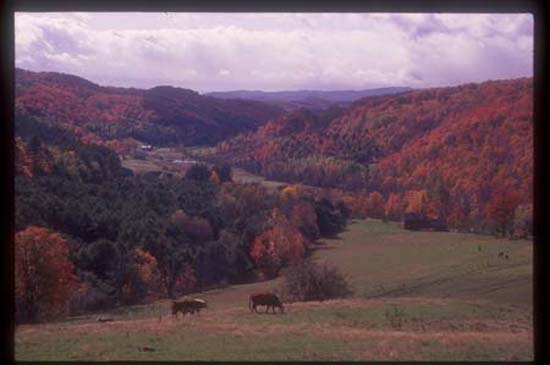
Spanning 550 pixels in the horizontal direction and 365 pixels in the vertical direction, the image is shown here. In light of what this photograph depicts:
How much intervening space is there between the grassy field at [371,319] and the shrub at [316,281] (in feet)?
0.31

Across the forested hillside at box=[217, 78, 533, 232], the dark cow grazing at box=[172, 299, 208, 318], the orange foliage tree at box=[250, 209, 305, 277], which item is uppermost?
the forested hillside at box=[217, 78, 533, 232]

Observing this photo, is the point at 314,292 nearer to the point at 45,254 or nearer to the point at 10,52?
the point at 45,254

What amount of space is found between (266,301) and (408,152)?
2.21 meters

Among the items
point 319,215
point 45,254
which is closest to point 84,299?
point 45,254

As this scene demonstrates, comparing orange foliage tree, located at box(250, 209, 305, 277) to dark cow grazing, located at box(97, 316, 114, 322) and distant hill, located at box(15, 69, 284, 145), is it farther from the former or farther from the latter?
dark cow grazing, located at box(97, 316, 114, 322)

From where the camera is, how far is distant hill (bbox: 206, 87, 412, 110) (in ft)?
22.8

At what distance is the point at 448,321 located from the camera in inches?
251

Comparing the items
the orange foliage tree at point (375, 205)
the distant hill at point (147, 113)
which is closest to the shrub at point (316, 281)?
the orange foliage tree at point (375, 205)

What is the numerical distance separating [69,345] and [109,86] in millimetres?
2730

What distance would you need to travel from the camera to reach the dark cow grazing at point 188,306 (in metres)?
6.64

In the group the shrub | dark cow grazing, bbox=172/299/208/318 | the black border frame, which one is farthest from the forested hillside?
the black border frame

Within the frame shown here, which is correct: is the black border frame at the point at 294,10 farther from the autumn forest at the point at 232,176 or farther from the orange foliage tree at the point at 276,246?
the orange foliage tree at the point at 276,246

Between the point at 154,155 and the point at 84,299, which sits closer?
the point at 84,299

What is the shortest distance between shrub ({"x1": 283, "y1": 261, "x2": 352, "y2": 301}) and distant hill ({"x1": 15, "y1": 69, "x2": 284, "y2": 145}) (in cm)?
165
